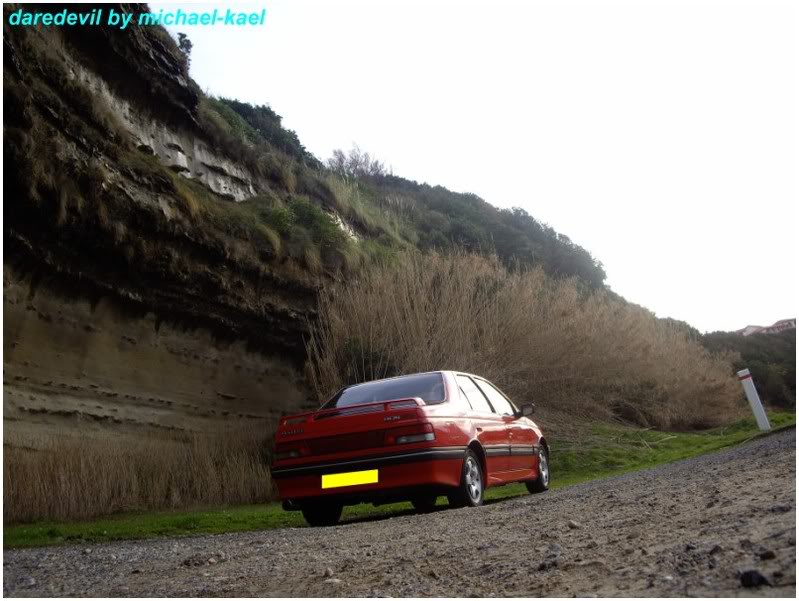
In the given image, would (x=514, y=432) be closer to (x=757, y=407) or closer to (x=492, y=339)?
(x=492, y=339)

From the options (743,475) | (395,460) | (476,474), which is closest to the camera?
(743,475)

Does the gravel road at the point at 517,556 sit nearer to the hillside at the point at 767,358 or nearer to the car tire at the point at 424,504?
the car tire at the point at 424,504

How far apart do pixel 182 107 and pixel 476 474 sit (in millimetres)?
14698

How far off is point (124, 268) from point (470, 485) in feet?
32.7

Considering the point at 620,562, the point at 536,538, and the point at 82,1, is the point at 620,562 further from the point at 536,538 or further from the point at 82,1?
the point at 82,1

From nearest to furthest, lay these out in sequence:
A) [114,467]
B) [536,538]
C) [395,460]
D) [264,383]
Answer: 1. [536,538]
2. [395,460]
3. [114,467]
4. [264,383]

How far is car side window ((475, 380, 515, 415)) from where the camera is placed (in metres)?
9.06

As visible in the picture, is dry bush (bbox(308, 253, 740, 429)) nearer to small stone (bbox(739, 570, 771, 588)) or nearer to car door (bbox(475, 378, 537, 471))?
car door (bbox(475, 378, 537, 471))

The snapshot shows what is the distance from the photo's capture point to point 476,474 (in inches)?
303

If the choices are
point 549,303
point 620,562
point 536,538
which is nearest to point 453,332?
point 549,303

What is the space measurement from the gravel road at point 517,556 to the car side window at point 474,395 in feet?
6.76

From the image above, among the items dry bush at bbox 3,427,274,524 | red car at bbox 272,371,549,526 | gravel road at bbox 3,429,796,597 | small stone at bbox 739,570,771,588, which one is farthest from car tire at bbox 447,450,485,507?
dry bush at bbox 3,427,274,524

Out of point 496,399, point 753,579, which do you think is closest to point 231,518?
point 496,399

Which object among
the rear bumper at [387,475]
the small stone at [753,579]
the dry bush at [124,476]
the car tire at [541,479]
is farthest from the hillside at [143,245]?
the small stone at [753,579]
